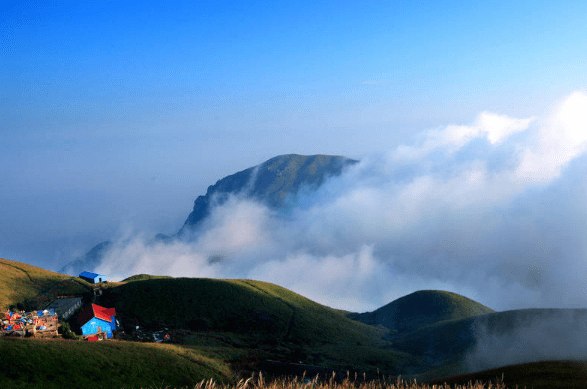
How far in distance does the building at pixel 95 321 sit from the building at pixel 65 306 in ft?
25.1

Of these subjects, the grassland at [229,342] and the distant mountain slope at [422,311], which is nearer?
the grassland at [229,342]

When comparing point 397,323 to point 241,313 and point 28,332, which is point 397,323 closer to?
point 241,313

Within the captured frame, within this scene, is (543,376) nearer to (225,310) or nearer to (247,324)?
(247,324)

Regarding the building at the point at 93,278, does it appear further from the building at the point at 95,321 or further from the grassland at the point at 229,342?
→ the building at the point at 95,321

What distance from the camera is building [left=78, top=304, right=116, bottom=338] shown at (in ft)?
242

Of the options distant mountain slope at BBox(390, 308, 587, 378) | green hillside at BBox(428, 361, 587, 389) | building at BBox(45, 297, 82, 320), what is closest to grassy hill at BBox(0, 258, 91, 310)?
building at BBox(45, 297, 82, 320)

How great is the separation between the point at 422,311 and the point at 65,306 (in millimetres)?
135539

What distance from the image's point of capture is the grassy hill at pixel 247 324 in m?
88.2

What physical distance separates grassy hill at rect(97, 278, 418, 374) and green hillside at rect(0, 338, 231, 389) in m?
14.9

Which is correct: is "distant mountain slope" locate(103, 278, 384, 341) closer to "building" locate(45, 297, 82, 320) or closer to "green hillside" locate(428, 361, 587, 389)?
"building" locate(45, 297, 82, 320)

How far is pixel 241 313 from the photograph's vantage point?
114 m

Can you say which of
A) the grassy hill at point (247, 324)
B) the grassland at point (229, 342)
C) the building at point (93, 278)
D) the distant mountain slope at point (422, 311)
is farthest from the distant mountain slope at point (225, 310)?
the distant mountain slope at point (422, 311)

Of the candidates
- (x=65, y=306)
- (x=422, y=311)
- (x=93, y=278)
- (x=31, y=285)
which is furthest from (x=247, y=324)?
(x=422, y=311)

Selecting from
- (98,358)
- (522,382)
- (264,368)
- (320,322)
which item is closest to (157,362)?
(98,358)
